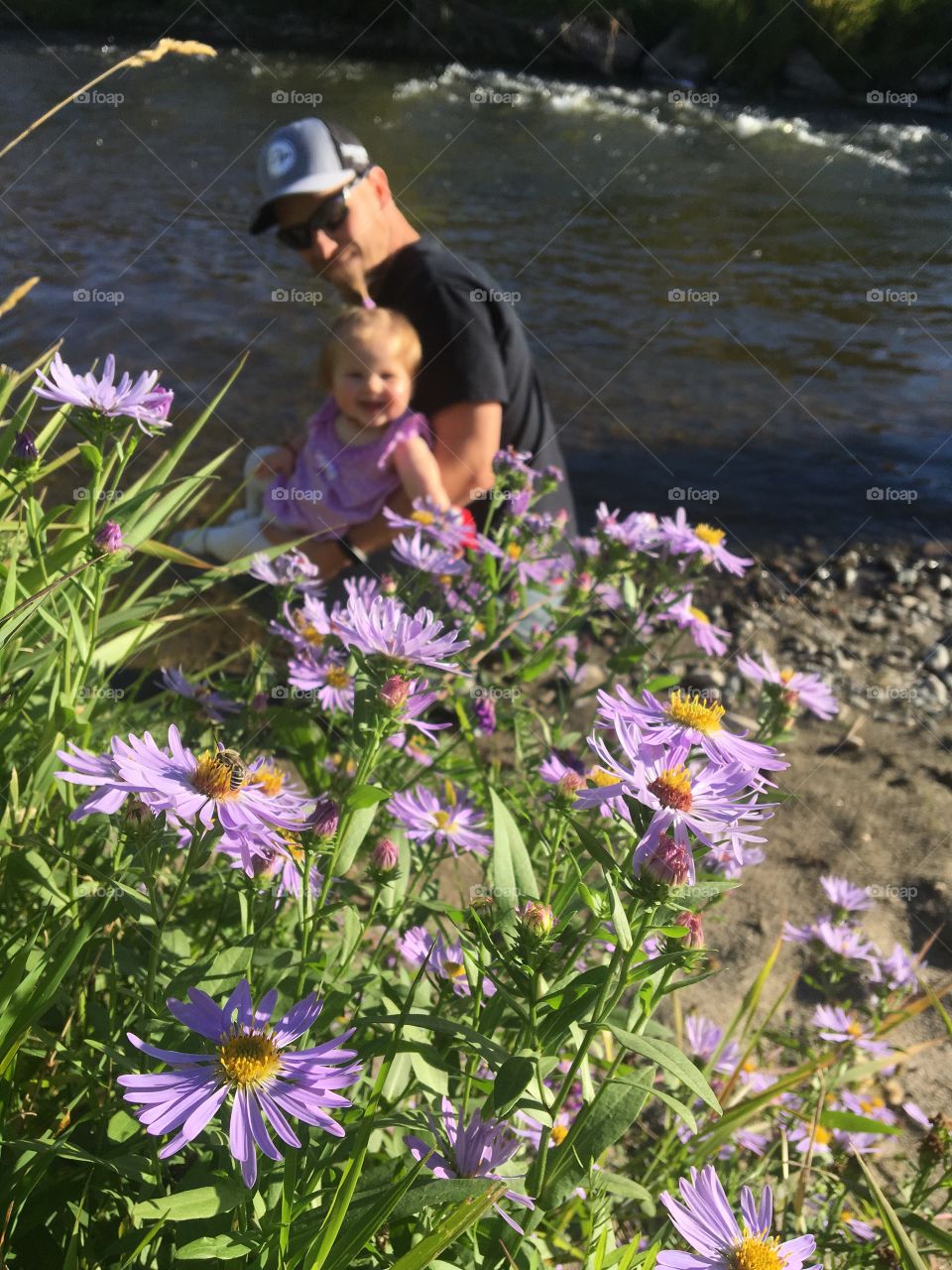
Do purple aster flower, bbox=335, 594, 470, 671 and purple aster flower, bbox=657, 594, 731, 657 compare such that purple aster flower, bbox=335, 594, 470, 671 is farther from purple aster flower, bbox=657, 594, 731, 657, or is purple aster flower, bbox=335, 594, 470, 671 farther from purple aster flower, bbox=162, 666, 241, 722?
purple aster flower, bbox=657, 594, 731, 657

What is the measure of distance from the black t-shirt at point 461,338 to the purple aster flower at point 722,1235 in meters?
2.13

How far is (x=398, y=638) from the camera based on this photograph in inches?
38.0

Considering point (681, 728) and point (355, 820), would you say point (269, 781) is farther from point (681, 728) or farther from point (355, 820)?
point (681, 728)

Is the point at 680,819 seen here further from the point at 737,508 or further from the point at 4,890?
the point at 737,508

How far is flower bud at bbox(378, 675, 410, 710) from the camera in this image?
3.06 ft

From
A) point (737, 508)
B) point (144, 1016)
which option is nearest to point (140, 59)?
point (144, 1016)

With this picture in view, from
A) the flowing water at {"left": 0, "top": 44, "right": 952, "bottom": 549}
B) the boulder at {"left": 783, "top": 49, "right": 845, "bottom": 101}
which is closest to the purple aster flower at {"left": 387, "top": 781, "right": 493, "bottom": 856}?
the flowing water at {"left": 0, "top": 44, "right": 952, "bottom": 549}

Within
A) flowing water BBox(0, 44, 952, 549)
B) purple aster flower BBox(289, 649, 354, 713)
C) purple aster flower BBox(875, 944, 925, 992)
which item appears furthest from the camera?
flowing water BBox(0, 44, 952, 549)

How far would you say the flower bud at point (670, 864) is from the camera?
0.75 m

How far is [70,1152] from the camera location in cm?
83

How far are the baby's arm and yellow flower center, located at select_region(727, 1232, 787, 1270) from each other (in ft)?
7.26

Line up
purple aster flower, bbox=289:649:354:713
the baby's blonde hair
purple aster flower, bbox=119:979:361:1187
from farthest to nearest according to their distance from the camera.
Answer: the baby's blonde hair, purple aster flower, bbox=289:649:354:713, purple aster flower, bbox=119:979:361:1187

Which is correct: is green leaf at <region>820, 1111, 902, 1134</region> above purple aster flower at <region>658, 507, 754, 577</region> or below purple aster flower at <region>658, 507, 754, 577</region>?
below

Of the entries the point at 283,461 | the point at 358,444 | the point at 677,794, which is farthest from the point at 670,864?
the point at 283,461
